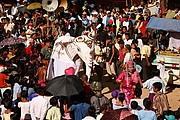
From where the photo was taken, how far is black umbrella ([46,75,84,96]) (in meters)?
8.62

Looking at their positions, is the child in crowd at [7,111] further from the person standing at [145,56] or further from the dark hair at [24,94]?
the person standing at [145,56]

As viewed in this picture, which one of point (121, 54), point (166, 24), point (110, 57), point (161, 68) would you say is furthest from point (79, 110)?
point (166, 24)

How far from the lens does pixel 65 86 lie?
8.76 metres

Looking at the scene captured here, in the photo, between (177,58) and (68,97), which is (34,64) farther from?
(177,58)

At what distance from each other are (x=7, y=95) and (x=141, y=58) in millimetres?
4497

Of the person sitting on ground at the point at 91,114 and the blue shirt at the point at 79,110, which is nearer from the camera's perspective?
the person sitting on ground at the point at 91,114

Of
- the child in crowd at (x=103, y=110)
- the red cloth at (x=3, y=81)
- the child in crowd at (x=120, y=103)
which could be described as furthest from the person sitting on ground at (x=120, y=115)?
the red cloth at (x=3, y=81)

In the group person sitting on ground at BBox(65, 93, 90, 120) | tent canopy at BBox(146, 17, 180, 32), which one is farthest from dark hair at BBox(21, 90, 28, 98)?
tent canopy at BBox(146, 17, 180, 32)

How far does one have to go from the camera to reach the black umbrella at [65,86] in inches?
340

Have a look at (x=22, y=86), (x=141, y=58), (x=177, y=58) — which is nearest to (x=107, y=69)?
(x=141, y=58)

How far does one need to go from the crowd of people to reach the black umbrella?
0.15 m

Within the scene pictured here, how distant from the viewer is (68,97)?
8859mm

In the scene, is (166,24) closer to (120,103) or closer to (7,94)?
(120,103)

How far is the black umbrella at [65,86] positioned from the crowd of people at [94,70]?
145 millimetres
